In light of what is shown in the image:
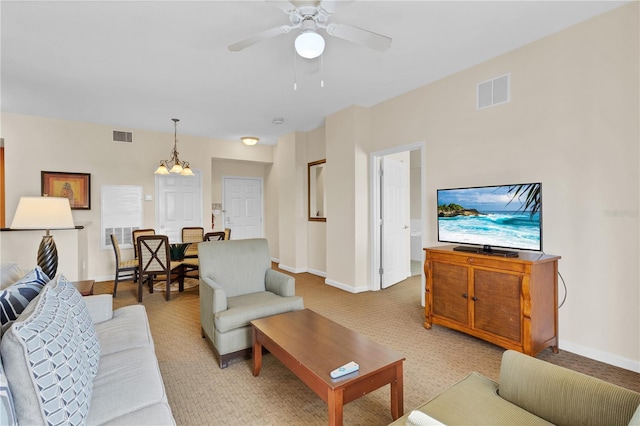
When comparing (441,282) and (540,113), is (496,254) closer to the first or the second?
(441,282)

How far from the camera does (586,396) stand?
1.22m

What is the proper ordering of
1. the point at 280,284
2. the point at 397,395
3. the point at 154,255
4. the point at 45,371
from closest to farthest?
1. the point at 45,371
2. the point at 397,395
3. the point at 280,284
4. the point at 154,255

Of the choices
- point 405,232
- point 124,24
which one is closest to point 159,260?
point 124,24

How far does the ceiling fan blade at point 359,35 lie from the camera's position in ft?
7.01

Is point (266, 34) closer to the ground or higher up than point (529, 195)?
higher up

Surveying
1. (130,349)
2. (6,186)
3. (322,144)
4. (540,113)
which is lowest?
(130,349)

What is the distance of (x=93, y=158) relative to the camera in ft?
17.7

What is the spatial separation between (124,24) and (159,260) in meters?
2.89

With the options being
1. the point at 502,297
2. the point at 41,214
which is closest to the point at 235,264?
the point at 41,214

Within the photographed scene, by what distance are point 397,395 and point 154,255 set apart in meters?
3.73

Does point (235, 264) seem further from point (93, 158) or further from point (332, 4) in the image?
point (93, 158)

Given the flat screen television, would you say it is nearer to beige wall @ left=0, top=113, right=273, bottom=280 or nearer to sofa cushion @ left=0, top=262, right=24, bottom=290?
sofa cushion @ left=0, top=262, right=24, bottom=290

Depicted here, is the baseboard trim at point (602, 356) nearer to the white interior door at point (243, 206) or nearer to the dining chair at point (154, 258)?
the dining chair at point (154, 258)

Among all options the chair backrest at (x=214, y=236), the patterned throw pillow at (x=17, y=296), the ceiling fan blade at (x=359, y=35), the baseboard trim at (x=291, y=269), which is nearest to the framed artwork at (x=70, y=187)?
the chair backrest at (x=214, y=236)
